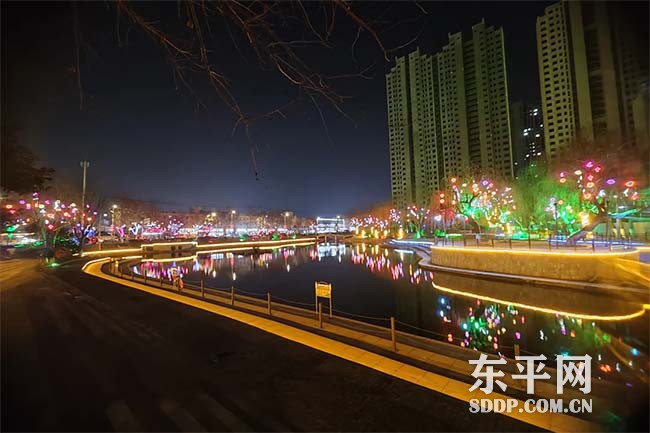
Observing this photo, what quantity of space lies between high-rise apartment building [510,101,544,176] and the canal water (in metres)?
91.6

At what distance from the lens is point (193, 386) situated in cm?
513

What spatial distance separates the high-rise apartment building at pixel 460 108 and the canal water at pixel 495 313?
66035 millimetres

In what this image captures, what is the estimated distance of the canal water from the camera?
32.0 feet

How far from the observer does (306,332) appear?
820cm

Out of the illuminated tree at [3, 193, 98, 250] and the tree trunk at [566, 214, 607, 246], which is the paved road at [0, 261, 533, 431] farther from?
the illuminated tree at [3, 193, 98, 250]

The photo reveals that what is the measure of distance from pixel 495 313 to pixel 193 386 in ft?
47.5

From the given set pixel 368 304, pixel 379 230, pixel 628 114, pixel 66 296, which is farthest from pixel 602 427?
pixel 379 230

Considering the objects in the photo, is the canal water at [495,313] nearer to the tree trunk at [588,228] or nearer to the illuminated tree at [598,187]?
the tree trunk at [588,228]

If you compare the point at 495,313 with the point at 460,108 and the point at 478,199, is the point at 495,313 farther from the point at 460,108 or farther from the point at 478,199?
the point at 460,108

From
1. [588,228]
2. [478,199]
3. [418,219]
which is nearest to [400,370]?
[588,228]

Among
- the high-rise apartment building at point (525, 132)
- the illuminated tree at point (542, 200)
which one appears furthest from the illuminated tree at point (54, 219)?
the high-rise apartment building at point (525, 132)

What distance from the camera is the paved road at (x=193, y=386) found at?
4105 mm

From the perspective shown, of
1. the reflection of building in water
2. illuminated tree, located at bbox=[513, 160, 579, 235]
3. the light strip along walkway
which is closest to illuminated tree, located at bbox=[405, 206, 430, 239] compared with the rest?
illuminated tree, located at bbox=[513, 160, 579, 235]

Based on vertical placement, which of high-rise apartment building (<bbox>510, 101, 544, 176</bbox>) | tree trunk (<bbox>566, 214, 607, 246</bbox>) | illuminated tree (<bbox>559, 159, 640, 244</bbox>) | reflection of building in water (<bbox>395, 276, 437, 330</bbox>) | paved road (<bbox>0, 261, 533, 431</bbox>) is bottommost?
reflection of building in water (<bbox>395, 276, 437, 330</bbox>)
